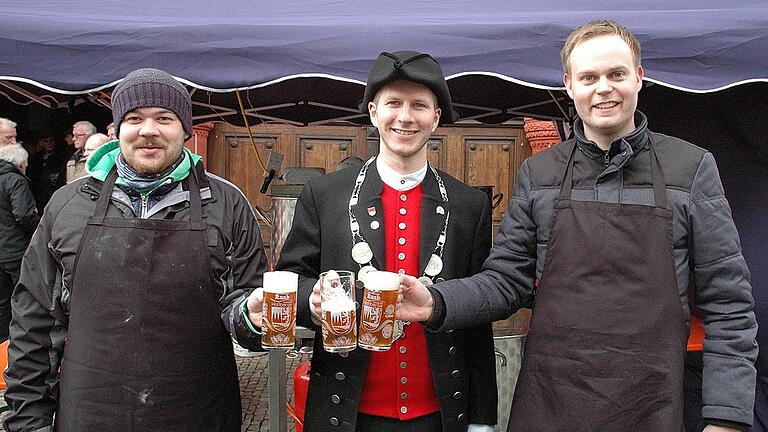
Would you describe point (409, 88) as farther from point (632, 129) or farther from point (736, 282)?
point (736, 282)

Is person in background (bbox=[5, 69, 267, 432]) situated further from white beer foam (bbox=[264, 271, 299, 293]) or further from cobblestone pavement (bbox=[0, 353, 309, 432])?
cobblestone pavement (bbox=[0, 353, 309, 432])

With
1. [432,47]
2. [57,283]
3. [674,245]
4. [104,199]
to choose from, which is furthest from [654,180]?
[57,283]

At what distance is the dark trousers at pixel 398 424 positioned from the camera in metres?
1.87

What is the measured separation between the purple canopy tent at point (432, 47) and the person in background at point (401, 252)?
996mm

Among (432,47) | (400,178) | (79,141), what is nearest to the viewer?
(400,178)

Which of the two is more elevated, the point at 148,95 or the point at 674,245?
the point at 148,95

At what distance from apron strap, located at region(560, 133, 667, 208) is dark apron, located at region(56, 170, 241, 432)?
41.9 inches

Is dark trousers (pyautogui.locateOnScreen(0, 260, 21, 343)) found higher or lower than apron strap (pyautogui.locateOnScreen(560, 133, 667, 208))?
lower

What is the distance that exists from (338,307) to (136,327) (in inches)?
24.4

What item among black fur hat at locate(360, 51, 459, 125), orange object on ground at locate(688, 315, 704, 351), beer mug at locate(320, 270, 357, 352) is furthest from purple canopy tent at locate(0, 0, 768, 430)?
beer mug at locate(320, 270, 357, 352)

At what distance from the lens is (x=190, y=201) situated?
191 centimetres

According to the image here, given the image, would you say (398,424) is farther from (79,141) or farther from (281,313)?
(79,141)

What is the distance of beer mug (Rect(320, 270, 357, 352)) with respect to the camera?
164 cm

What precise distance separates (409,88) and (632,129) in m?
0.65
